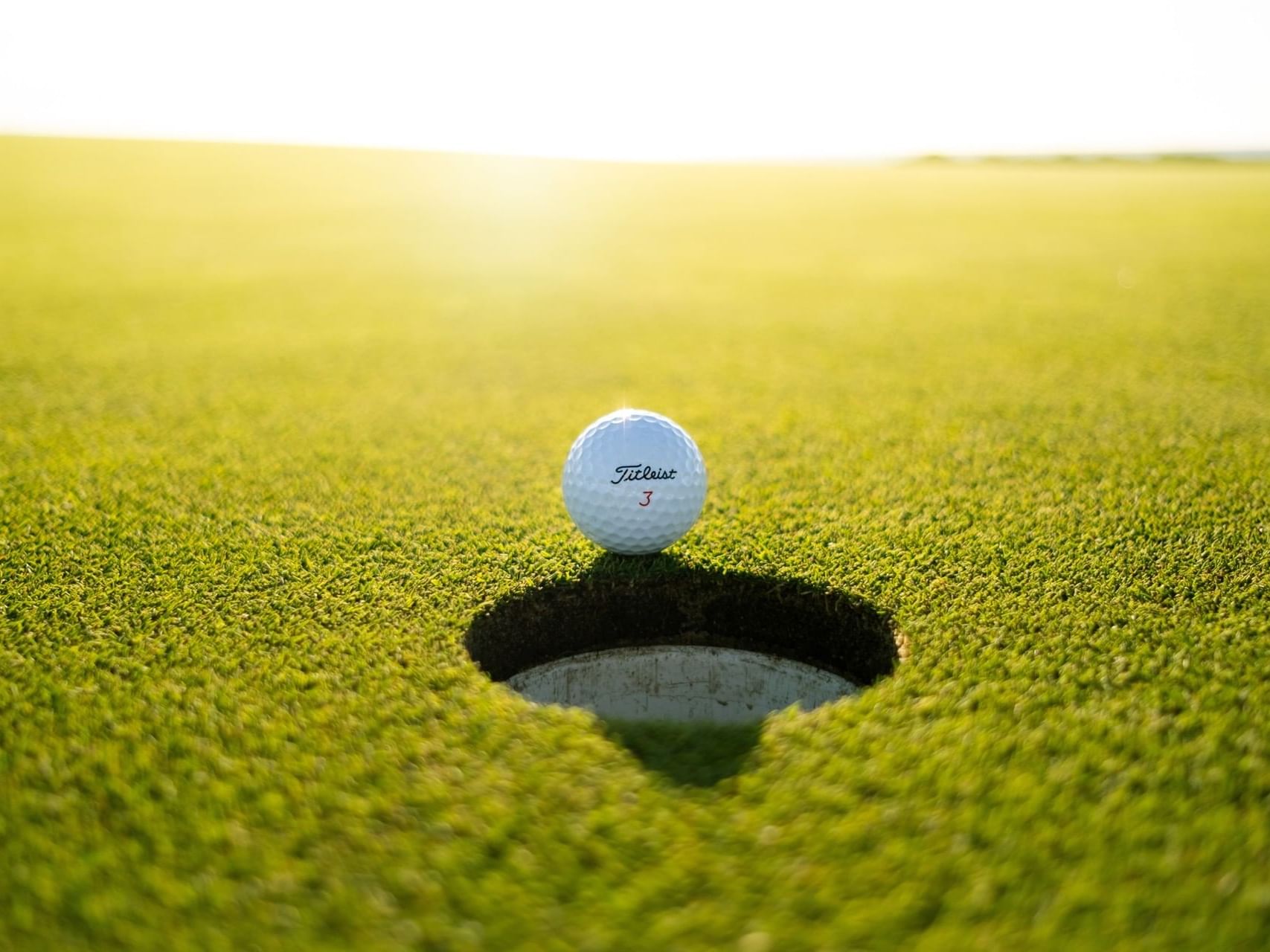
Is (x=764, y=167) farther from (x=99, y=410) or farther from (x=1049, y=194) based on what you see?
(x=99, y=410)

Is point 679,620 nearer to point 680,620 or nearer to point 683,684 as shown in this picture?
point 680,620

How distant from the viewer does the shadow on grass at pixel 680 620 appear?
248 cm

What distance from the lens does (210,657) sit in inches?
87.5

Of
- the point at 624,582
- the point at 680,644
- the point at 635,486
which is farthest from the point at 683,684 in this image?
the point at 635,486

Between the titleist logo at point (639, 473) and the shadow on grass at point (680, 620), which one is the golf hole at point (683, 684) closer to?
the shadow on grass at point (680, 620)

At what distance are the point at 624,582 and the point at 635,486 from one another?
0.29 meters

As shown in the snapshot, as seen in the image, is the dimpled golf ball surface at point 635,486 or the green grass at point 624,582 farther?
the dimpled golf ball surface at point 635,486

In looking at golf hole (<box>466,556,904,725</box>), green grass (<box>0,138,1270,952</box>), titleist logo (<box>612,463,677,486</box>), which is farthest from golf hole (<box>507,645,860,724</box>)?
titleist logo (<box>612,463,677,486</box>)

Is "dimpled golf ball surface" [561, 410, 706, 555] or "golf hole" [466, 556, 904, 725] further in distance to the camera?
"dimpled golf ball surface" [561, 410, 706, 555]

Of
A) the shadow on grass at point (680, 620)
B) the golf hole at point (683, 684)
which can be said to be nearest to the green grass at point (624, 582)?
the shadow on grass at point (680, 620)

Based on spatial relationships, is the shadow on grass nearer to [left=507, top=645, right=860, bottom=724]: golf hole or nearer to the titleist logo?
[left=507, top=645, right=860, bottom=724]: golf hole

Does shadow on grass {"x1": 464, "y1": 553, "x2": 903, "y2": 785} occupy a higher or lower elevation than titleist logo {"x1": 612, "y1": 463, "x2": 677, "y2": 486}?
lower

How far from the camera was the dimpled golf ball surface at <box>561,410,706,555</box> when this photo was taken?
273 cm

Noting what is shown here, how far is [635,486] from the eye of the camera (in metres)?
2.71
